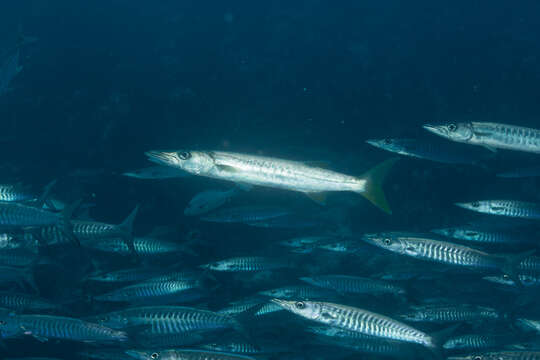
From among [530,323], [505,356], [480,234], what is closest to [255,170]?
[505,356]

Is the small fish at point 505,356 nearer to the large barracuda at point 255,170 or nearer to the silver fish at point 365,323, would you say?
the silver fish at point 365,323

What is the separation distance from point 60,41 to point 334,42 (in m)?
11.1

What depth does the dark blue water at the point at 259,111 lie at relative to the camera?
28.9 ft

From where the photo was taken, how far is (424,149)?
602cm

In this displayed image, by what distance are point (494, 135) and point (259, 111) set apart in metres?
6.46

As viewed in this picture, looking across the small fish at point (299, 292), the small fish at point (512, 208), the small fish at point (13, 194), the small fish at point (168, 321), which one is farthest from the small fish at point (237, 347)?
the small fish at point (512, 208)

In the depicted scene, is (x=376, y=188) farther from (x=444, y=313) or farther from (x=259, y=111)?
(x=259, y=111)

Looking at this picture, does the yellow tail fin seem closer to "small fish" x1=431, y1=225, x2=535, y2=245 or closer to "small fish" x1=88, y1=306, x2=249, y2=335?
"small fish" x1=88, y1=306, x2=249, y2=335

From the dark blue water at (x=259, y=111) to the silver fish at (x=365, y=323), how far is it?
2.34 meters

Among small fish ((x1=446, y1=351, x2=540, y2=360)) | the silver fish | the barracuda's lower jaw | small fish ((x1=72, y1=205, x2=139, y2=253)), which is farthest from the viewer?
small fish ((x1=72, y1=205, x2=139, y2=253))

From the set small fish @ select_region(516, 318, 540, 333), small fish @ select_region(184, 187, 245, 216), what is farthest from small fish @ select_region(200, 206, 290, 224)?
small fish @ select_region(516, 318, 540, 333)

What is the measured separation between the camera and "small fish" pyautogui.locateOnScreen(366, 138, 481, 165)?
5.99m

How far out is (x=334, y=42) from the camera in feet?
38.9

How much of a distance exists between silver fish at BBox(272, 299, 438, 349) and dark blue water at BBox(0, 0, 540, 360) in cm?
234
